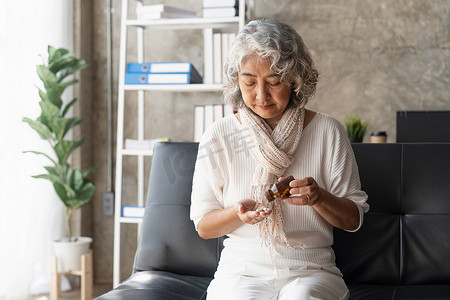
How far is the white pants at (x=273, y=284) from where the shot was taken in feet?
5.18

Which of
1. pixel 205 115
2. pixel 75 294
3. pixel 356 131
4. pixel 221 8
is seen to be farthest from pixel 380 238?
pixel 75 294

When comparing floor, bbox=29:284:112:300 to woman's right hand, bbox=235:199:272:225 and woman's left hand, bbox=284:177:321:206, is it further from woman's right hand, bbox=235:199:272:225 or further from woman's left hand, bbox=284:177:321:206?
woman's left hand, bbox=284:177:321:206

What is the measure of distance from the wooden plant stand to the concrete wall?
0.59 m

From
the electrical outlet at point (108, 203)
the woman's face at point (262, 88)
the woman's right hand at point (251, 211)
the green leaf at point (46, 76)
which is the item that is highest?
the green leaf at point (46, 76)

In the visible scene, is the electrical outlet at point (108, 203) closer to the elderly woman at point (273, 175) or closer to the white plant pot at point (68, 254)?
Answer: the white plant pot at point (68, 254)

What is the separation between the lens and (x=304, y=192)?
1546 mm

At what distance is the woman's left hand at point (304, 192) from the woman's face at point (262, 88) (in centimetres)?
32

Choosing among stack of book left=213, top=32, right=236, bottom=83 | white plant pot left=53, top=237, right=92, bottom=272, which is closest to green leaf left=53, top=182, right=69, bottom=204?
white plant pot left=53, top=237, right=92, bottom=272

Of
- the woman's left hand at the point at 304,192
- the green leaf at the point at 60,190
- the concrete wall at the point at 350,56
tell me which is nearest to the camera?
the woman's left hand at the point at 304,192

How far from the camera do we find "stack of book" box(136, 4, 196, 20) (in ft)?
11.6

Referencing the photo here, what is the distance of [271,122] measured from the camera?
1874mm

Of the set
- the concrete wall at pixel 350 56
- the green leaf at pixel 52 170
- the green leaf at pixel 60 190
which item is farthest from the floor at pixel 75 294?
the green leaf at pixel 52 170

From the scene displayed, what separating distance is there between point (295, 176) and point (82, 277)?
82.0 inches

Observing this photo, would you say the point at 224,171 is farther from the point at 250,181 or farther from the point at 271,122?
the point at 271,122
